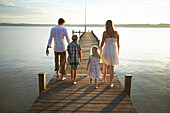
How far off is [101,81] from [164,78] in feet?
31.3

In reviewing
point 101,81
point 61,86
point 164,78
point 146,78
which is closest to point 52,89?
point 61,86

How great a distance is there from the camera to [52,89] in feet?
16.3

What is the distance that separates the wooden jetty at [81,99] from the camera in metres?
3.82

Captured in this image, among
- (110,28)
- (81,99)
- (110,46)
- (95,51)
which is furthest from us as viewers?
(95,51)

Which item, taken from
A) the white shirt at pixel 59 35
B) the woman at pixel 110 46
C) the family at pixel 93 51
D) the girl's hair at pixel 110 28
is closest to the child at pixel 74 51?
the family at pixel 93 51

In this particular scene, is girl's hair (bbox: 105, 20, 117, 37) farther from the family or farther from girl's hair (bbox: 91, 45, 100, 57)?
girl's hair (bbox: 91, 45, 100, 57)

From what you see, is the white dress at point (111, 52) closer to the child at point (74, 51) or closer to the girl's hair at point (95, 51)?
the girl's hair at point (95, 51)

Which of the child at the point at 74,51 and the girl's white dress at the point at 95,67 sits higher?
the child at the point at 74,51

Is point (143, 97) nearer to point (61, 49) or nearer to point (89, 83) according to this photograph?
point (89, 83)

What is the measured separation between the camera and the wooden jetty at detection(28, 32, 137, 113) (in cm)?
382

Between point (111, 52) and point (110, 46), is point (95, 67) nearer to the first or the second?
point (111, 52)

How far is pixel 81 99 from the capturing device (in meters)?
4.29

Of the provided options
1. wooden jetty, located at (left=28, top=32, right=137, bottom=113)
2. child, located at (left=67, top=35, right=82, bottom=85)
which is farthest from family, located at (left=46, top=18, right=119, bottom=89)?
wooden jetty, located at (left=28, top=32, right=137, bottom=113)

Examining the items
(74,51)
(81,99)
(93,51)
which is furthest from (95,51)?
(81,99)
